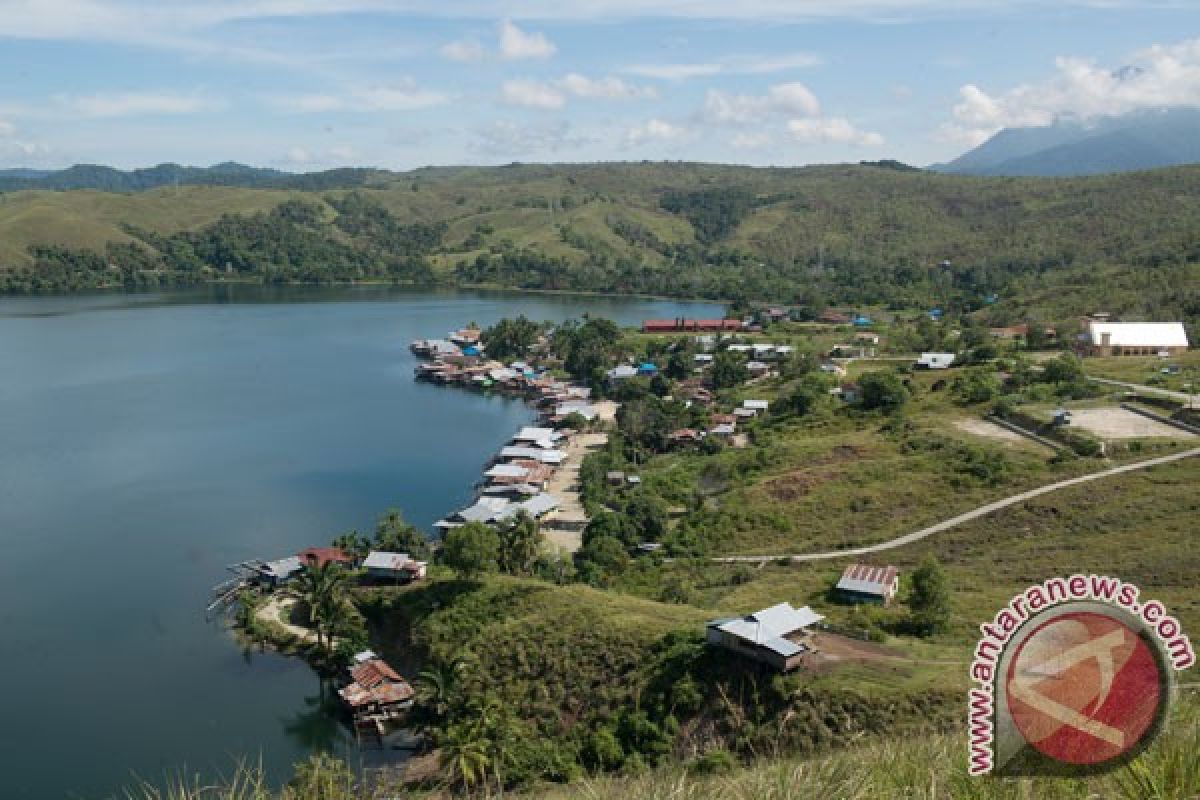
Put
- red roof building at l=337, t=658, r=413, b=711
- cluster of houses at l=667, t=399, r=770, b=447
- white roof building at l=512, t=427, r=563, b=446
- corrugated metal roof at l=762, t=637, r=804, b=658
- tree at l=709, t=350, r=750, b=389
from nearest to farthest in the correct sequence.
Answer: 1. corrugated metal roof at l=762, t=637, r=804, b=658
2. red roof building at l=337, t=658, r=413, b=711
3. cluster of houses at l=667, t=399, r=770, b=447
4. white roof building at l=512, t=427, r=563, b=446
5. tree at l=709, t=350, r=750, b=389

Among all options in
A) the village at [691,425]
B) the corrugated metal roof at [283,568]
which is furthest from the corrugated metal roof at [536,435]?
the corrugated metal roof at [283,568]

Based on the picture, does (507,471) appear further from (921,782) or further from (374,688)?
(921,782)

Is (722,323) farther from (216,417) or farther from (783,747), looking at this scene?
(783,747)

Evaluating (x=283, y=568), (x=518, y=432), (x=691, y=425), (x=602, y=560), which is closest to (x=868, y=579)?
(x=602, y=560)

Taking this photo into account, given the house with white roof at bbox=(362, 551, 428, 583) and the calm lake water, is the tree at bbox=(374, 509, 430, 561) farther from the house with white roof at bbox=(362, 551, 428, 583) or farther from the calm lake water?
the calm lake water

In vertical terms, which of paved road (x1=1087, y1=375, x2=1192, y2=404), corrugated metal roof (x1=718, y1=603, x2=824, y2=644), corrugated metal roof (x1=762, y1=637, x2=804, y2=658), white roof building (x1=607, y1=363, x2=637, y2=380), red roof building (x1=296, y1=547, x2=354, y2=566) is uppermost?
paved road (x1=1087, y1=375, x2=1192, y2=404)

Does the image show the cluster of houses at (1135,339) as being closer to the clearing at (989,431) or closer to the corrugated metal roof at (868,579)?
the clearing at (989,431)

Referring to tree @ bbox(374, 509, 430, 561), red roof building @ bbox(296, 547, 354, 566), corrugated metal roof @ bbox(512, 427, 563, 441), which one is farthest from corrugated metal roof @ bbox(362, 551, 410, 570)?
corrugated metal roof @ bbox(512, 427, 563, 441)
